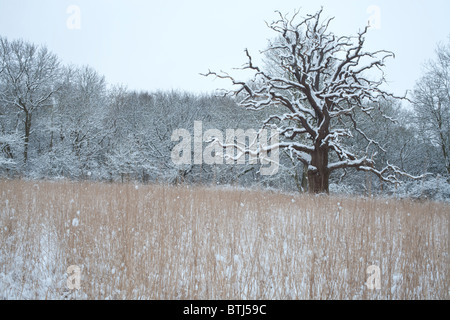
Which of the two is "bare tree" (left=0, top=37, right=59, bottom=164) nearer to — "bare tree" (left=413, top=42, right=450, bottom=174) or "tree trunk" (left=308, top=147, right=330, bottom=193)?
"tree trunk" (left=308, top=147, right=330, bottom=193)

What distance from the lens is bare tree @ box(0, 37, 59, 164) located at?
15.9 m

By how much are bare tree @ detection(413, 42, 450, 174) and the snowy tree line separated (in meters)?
0.05

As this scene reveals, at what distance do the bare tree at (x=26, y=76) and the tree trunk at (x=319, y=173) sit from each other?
1772 centimetres

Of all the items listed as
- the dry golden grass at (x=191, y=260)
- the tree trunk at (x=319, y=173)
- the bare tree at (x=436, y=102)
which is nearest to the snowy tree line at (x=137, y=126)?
the bare tree at (x=436, y=102)

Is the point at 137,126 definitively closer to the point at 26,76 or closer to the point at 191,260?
the point at 26,76

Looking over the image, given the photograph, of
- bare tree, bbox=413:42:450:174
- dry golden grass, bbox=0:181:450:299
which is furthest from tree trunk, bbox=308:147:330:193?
bare tree, bbox=413:42:450:174

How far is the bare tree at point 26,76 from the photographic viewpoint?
1587cm

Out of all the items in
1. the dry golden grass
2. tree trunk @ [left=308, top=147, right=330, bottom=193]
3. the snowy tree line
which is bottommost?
the dry golden grass

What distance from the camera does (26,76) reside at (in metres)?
16.5

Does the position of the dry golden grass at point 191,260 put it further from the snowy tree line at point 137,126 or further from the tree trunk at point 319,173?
the snowy tree line at point 137,126

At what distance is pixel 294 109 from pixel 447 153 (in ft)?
41.9

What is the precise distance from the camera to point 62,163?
16.6 meters

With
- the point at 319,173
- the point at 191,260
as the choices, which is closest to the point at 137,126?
the point at 319,173

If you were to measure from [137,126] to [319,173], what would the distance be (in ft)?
53.5
